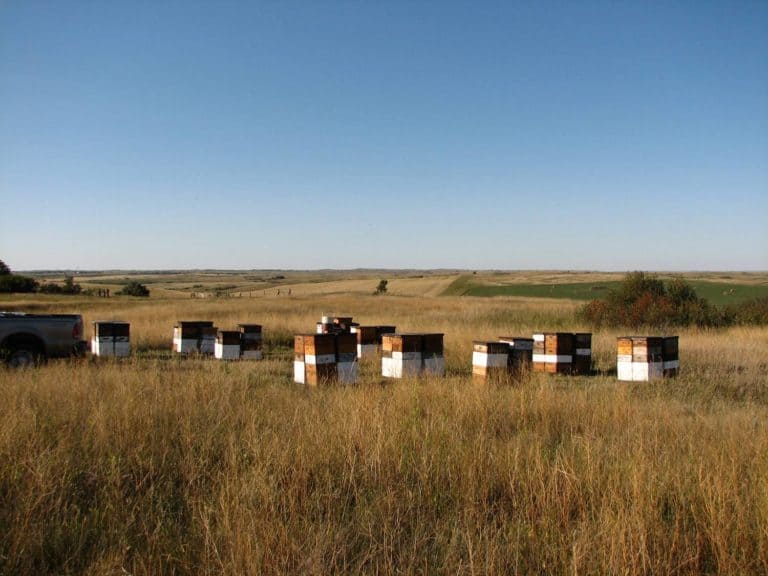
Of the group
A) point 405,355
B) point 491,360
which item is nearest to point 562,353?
point 491,360

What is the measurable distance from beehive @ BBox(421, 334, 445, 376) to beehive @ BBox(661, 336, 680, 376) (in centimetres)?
478

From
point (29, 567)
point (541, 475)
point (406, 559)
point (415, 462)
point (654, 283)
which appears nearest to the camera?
point (29, 567)

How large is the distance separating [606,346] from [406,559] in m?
16.5

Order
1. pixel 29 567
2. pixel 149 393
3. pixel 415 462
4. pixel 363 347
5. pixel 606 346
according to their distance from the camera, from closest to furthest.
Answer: pixel 29 567 < pixel 415 462 < pixel 149 393 < pixel 363 347 < pixel 606 346

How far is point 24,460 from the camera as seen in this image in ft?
19.6

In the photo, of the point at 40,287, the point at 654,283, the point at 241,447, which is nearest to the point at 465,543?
the point at 241,447

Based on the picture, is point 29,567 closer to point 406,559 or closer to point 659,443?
point 406,559

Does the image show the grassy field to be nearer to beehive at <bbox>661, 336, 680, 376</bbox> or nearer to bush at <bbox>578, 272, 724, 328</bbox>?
beehive at <bbox>661, 336, 680, 376</bbox>

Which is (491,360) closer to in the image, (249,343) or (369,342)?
(369,342)

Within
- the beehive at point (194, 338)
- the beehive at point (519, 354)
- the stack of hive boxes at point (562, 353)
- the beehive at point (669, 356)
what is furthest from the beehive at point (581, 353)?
the beehive at point (194, 338)

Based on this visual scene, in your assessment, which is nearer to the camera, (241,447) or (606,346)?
(241,447)

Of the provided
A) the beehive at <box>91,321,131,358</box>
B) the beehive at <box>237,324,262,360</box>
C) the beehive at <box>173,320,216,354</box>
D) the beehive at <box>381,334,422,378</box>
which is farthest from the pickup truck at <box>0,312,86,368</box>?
the beehive at <box>381,334,422,378</box>

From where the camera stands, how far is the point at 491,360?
40.8ft

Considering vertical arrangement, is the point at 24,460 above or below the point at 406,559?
above
